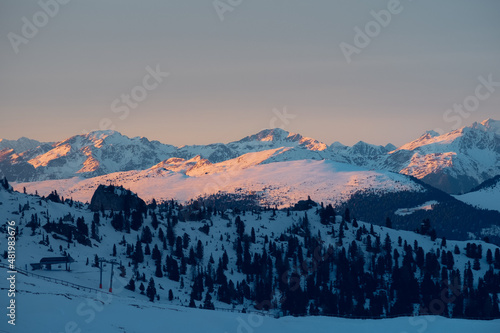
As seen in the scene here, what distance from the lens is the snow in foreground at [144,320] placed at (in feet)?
301

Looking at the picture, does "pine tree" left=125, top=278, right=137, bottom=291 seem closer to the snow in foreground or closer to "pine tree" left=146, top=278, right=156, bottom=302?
"pine tree" left=146, top=278, right=156, bottom=302

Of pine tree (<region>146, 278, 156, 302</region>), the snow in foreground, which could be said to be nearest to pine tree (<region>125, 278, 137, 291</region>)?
pine tree (<region>146, 278, 156, 302</region>)

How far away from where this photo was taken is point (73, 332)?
87312 mm

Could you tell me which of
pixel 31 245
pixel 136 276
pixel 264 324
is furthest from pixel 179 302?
pixel 264 324

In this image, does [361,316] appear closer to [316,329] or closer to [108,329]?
[316,329]

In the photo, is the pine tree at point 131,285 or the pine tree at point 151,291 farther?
the pine tree at point 131,285

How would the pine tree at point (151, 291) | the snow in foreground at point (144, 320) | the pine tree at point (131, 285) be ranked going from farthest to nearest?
1. the pine tree at point (131, 285)
2. the pine tree at point (151, 291)
3. the snow in foreground at point (144, 320)

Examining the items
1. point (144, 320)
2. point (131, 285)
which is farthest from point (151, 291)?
point (144, 320)

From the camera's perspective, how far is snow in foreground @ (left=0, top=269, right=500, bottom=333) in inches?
3610

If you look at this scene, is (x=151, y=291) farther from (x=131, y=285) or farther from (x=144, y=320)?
(x=144, y=320)

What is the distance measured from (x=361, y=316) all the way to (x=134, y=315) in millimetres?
108914

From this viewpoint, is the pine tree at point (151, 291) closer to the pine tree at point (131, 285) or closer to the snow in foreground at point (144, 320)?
the pine tree at point (131, 285)

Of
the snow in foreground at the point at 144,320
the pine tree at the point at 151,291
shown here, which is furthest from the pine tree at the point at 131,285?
the snow in foreground at the point at 144,320

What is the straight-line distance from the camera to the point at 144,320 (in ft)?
333
